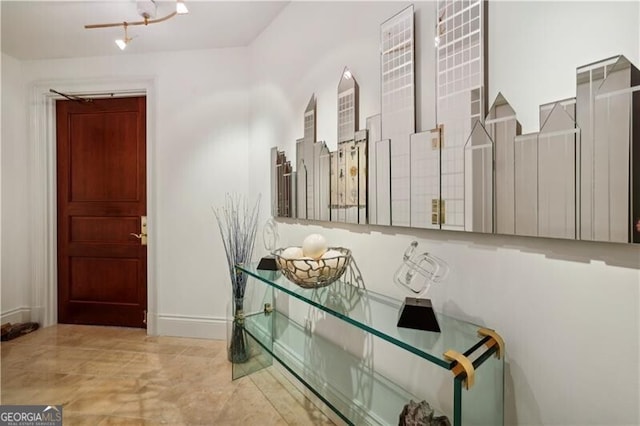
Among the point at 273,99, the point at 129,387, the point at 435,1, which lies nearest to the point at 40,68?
the point at 273,99

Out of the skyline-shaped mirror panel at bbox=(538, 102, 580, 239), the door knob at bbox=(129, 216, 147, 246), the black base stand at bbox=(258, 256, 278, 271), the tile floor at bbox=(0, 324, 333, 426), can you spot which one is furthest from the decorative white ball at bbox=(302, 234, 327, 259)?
the door knob at bbox=(129, 216, 147, 246)

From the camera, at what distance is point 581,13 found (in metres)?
0.81

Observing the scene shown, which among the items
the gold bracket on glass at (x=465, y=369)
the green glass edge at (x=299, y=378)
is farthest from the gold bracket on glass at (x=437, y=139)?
the green glass edge at (x=299, y=378)

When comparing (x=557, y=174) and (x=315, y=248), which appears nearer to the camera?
(x=557, y=174)

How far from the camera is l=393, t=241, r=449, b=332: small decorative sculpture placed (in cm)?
104

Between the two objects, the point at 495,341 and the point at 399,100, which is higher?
the point at 399,100

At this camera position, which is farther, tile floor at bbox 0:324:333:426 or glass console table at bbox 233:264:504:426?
tile floor at bbox 0:324:333:426

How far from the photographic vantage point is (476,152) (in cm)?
102

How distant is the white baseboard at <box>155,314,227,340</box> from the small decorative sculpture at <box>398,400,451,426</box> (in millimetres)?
2166

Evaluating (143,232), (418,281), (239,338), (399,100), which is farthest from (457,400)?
(143,232)

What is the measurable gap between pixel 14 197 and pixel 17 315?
1169 millimetres

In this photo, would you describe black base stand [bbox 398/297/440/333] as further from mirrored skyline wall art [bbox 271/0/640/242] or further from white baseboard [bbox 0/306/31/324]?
white baseboard [bbox 0/306/31/324]

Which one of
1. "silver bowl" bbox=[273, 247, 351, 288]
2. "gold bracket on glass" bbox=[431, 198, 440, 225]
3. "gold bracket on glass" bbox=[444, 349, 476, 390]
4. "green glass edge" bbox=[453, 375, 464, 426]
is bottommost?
"green glass edge" bbox=[453, 375, 464, 426]

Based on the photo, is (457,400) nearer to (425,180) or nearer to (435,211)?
(435,211)
